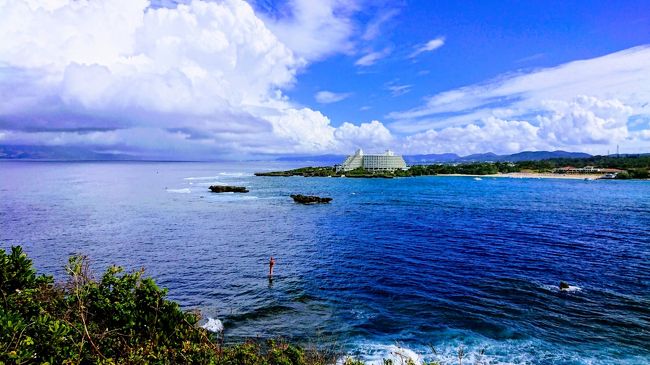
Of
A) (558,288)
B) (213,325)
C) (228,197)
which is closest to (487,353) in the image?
(558,288)

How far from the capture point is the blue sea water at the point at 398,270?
72.2ft

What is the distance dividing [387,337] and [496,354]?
5.75 meters

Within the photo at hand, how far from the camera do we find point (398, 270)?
35.0 metres

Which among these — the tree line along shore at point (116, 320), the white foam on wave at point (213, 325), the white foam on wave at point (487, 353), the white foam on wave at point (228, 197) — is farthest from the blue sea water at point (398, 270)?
the white foam on wave at point (228, 197)

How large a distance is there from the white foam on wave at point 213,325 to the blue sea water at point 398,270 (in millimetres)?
559

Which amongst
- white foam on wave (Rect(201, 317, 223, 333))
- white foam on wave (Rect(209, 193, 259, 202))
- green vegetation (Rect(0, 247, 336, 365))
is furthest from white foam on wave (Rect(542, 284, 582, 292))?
white foam on wave (Rect(209, 193, 259, 202))

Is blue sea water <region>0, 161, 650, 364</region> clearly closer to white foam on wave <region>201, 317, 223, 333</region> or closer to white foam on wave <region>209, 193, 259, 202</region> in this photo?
white foam on wave <region>201, 317, 223, 333</region>

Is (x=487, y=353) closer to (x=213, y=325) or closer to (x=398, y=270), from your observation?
(x=398, y=270)

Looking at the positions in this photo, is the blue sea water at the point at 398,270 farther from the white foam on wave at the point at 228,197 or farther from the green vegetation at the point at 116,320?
the white foam on wave at the point at 228,197

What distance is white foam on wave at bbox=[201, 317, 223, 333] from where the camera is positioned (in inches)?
904

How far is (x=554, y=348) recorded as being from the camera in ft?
67.1

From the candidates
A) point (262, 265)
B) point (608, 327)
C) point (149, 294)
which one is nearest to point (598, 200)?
point (608, 327)

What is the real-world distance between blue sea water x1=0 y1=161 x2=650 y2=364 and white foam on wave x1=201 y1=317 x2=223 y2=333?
56 cm

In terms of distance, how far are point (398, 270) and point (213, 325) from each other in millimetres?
17830
